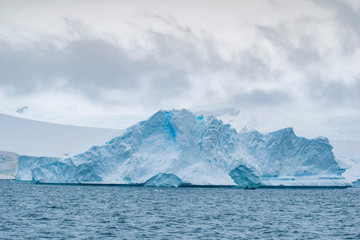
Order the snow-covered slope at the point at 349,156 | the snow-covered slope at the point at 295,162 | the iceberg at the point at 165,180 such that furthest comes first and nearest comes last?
the snow-covered slope at the point at 349,156, the snow-covered slope at the point at 295,162, the iceberg at the point at 165,180

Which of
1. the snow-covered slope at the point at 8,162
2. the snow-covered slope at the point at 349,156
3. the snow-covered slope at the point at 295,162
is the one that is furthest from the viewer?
the snow-covered slope at the point at 8,162

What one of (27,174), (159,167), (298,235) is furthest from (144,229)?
(27,174)

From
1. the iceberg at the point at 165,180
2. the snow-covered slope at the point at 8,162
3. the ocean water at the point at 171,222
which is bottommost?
the ocean water at the point at 171,222

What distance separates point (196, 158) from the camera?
122 feet

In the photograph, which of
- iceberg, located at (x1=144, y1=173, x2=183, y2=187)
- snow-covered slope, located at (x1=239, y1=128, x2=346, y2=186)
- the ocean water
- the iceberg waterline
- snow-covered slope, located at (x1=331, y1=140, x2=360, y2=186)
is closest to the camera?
the ocean water

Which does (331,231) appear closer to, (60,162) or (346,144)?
(60,162)

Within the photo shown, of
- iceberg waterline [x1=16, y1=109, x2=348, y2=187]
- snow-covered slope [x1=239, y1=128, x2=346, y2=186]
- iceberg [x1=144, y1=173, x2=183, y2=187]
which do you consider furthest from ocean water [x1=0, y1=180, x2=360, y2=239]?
snow-covered slope [x1=239, y1=128, x2=346, y2=186]

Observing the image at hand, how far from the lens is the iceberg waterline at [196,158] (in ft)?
121

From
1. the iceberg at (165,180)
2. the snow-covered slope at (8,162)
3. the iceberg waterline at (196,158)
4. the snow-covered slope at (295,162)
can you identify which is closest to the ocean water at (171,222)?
the iceberg at (165,180)

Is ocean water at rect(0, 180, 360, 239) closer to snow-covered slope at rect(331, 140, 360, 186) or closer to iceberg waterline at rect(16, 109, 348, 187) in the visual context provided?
iceberg waterline at rect(16, 109, 348, 187)

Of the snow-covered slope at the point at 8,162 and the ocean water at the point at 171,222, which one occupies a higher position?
the snow-covered slope at the point at 8,162

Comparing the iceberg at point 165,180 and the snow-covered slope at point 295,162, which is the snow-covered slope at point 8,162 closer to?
the iceberg at point 165,180

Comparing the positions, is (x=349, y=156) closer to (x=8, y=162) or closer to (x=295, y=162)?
(x=295, y=162)

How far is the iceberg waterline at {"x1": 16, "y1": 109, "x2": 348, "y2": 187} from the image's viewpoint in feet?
121
